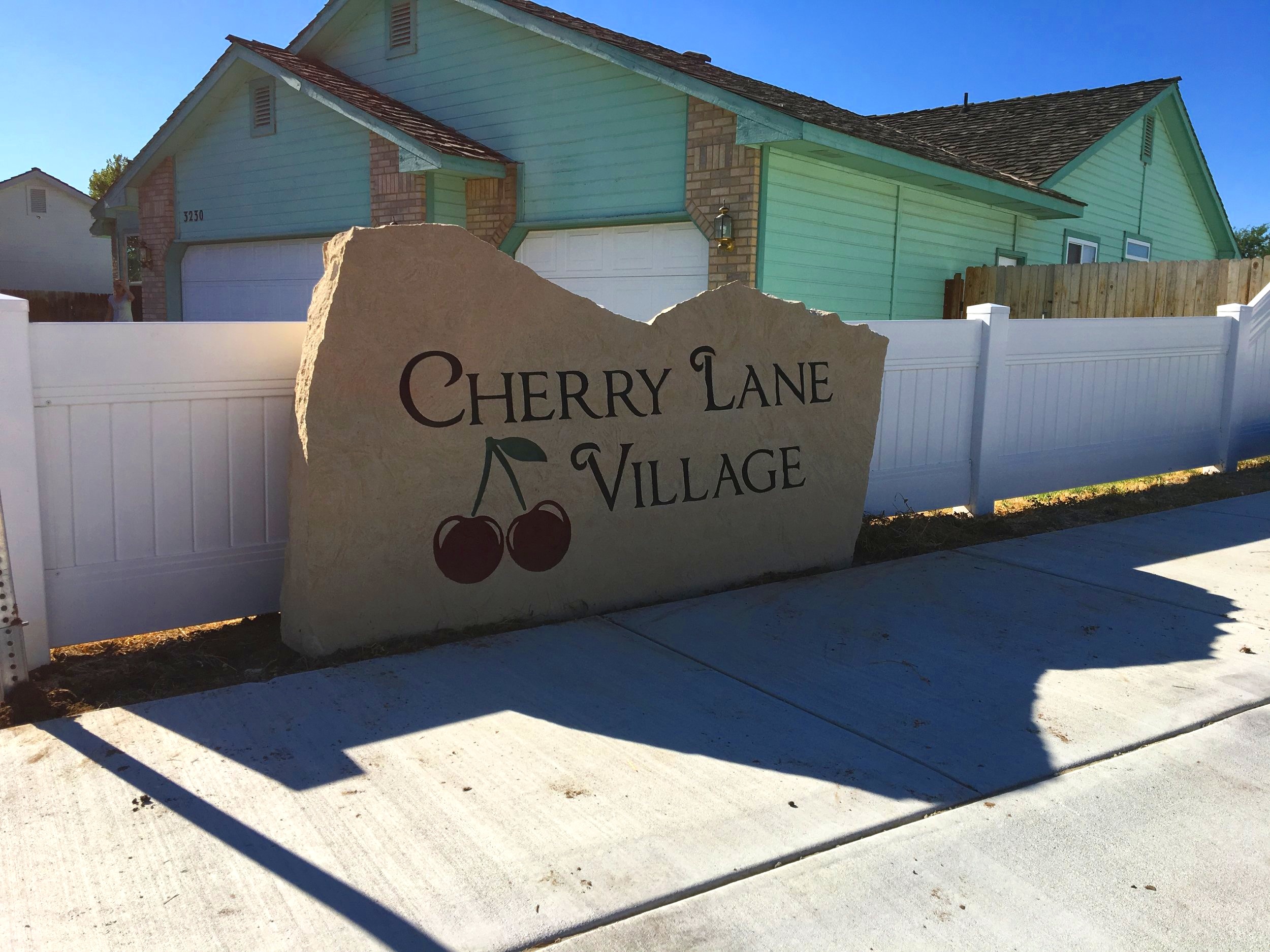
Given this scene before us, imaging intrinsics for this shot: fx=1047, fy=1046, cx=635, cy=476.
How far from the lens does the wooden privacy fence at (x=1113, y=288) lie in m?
12.4

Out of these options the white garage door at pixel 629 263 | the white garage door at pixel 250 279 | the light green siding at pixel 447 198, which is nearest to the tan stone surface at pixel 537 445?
the white garage door at pixel 629 263

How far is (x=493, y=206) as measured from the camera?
45.0ft

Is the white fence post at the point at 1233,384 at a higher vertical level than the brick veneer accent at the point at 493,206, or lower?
lower

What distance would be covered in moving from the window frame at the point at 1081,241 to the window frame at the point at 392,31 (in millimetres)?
10786

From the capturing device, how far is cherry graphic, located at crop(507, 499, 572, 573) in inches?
195

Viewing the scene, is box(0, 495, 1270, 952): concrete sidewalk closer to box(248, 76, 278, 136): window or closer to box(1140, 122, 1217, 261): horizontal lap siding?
box(248, 76, 278, 136): window

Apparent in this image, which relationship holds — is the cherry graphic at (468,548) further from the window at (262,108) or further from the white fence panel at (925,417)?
the window at (262,108)

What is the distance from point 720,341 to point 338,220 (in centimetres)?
1084

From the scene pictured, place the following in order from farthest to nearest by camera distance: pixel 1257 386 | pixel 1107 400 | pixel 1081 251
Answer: pixel 1081 251
pixel 1257 386
pixel 1107 400

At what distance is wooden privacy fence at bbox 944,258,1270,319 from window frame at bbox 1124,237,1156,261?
262 inches

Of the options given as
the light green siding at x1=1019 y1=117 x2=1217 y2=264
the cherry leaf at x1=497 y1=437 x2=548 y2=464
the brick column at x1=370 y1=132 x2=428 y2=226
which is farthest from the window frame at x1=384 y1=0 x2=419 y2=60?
the cherry leaf at x1=497 y1=437 x2=548 y2=464

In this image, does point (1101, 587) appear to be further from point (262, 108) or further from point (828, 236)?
point (262, 108)

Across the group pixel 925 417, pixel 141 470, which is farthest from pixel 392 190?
pixel 141 470

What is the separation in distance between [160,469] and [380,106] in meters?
10.9
